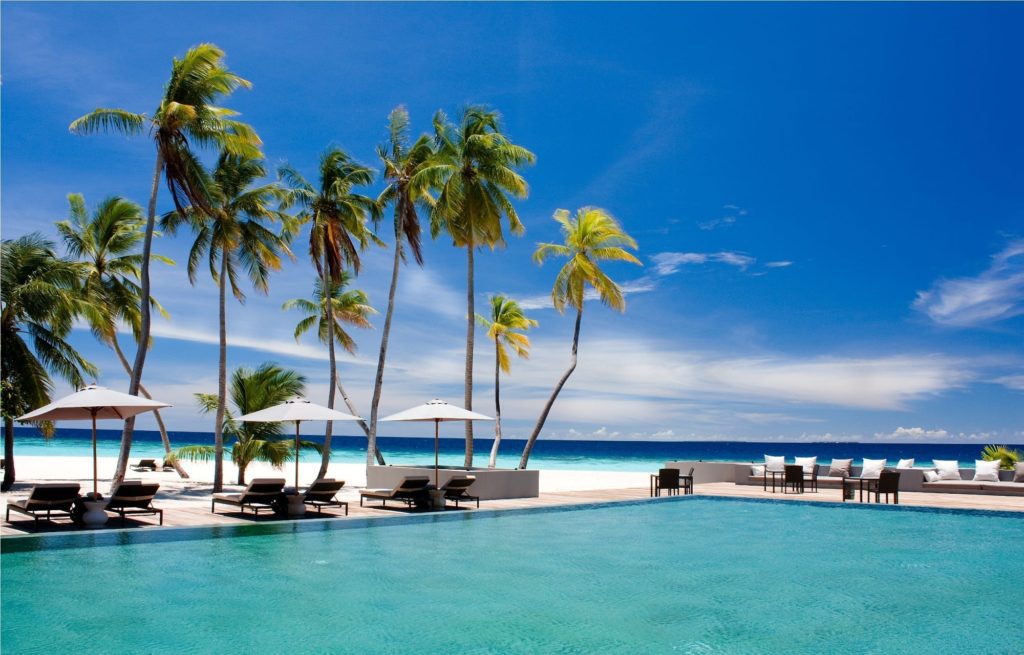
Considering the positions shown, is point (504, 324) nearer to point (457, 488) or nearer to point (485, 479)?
point (485, 479)

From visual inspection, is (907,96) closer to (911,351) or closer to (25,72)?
(911,351)

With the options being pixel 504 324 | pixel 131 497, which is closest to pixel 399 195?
pixel 504 324

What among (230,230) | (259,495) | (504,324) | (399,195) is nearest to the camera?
(259,495)

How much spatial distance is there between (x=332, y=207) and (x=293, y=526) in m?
11.1

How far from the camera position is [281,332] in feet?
121

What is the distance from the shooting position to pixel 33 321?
63.5 feet

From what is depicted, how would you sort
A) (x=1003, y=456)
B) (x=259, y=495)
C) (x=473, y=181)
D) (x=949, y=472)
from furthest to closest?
(x=1003, y=456) < (x=473, y=181) < (x=949, y=472) < (x=259, y=495)

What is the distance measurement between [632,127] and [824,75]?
7.66 metres

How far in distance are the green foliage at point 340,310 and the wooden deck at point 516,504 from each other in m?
8.47

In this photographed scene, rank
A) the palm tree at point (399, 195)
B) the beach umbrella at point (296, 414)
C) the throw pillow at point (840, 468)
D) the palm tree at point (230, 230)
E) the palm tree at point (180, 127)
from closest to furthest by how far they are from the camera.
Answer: the beach umbrella at point (296, 414), the palm tree at point (180, 127), the palm tree at point (230, 230), the throw pillow at point (840, 468), the palm tree at point (399, 195)

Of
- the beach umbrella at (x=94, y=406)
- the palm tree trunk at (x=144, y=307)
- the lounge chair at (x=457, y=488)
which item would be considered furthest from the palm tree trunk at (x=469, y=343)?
the beach umbrella at (x=94, y=406)

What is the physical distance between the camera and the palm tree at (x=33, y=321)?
1864 centimetres

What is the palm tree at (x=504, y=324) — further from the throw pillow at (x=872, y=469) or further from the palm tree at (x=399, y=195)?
the throw pillow at (x=872, y=469)

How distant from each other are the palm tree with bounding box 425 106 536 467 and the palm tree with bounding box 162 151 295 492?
4.35 meters
